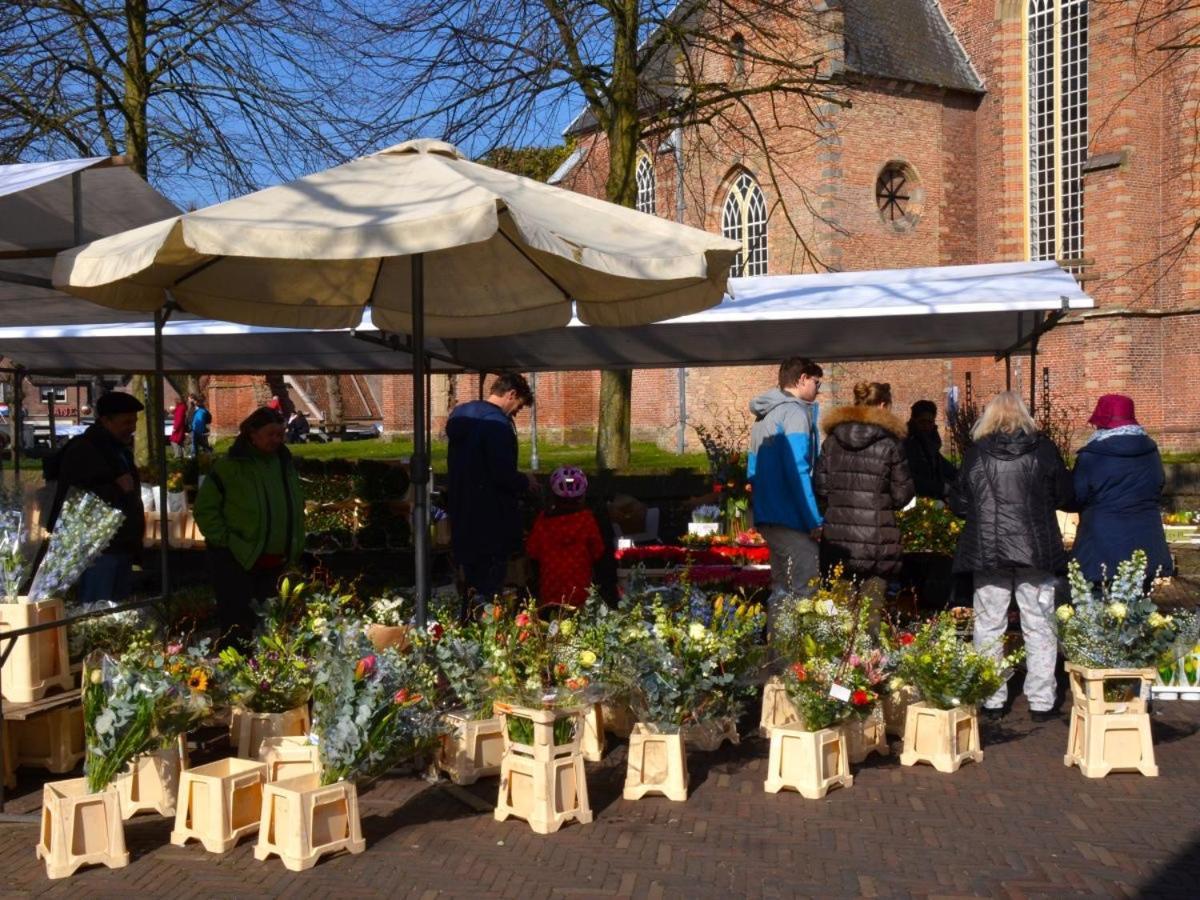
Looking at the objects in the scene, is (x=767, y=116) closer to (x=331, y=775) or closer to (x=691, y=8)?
(x=691, y=8)

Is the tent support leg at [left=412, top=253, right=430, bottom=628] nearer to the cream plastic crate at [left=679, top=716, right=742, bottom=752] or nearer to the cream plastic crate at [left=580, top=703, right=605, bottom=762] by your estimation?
the cream plastic crate at [left=580, top=703, right=605, bottom=762]

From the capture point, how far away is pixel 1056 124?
25234 mm

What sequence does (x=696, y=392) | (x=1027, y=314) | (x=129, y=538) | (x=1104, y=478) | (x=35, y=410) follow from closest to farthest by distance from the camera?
(x=1104, y=478), (x=129, y=538), (x=1027, y=314), (x=696, y=392), (x=35, y=410)

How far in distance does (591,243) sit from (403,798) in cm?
248

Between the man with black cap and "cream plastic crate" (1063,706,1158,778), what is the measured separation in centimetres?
538

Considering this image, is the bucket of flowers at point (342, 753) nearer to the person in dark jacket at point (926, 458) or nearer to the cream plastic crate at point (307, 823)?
the cream plastic crate at point (307, 823)

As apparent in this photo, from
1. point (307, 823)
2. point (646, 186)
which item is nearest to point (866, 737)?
point (307, 823)

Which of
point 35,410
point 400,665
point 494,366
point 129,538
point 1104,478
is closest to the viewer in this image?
point 400,665

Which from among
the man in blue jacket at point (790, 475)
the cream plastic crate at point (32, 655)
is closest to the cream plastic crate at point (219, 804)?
the cream plastic crate at point (32, 655)

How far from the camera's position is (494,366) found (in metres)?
11.4

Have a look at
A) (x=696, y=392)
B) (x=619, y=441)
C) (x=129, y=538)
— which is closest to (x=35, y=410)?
(x=696, y=392)

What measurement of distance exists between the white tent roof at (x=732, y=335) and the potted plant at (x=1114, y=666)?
254 cm

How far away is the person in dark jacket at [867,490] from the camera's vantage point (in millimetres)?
7062

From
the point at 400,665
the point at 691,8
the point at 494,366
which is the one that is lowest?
the point at 400,665
